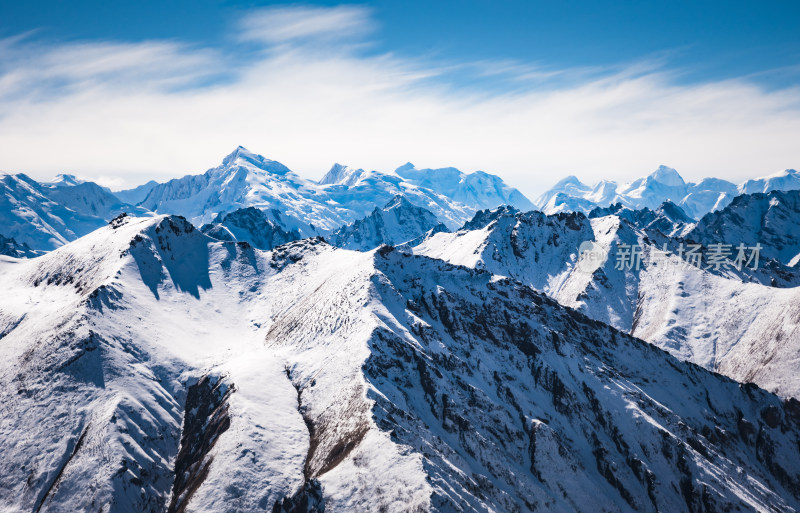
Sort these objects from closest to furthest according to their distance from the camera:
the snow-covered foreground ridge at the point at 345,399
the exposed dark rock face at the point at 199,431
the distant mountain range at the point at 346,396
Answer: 1. the snow-covered foreground ridge at the point at 345,399
2. the distant mountain range at the point at 346,396
3. the exposed dark rock face at the point at 199,431

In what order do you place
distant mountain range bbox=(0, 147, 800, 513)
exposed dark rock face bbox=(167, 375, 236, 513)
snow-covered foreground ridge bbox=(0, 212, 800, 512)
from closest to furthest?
snow-covered foreground ridge bbox=(0, 212, 800, 512) → distant mountain range bbox=(0, 147, 800, 513) → exposed dark rock face bbox=(167, 375, 236, 513)

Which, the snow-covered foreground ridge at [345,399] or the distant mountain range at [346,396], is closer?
the snow-covered foreground ridge at [345,399]

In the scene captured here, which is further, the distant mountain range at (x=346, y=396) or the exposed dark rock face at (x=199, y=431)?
the exposed dark rock face at (x=199, y=431)

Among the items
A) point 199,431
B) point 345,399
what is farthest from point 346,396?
point 199,431

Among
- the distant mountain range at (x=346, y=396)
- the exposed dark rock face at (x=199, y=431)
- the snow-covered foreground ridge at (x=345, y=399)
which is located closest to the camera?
the snow-covered foreground ridge at (x=345, y=399)

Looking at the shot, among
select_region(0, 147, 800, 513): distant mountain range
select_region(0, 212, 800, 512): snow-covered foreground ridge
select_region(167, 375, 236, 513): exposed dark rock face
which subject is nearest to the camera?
select_region(0, 212, 800, 512): snow-covered foreground ridge

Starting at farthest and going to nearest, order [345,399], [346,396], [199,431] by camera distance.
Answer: [199,431] → [346,396] → [345,399]

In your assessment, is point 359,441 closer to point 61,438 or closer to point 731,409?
point 61,438

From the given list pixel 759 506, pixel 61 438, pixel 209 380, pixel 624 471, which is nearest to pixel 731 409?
pixel 759 506

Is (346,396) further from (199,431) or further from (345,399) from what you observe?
(199,431)
